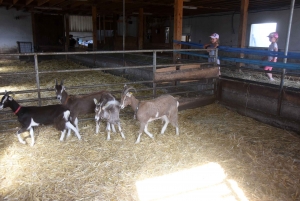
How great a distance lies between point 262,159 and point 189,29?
18127mm

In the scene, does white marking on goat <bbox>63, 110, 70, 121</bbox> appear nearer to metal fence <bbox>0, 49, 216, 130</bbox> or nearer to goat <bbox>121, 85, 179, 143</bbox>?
metal fence <bbox>0, 49, 216, 130</bbox>

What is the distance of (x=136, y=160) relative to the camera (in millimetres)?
4059

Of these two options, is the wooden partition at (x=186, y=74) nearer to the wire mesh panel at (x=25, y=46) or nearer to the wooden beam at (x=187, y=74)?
the wooden beam at (x=187, y=74)

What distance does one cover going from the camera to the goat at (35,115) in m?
4.34

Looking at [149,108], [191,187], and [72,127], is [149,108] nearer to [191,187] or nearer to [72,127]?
[72,127]

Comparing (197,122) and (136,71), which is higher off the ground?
(136,71)

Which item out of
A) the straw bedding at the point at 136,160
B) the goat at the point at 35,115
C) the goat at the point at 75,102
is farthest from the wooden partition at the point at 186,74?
the goat at the point at 35,115

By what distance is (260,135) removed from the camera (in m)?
5.08

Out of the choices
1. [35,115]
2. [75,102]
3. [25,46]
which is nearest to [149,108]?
[75,102]

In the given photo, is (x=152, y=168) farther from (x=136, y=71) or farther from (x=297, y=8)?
(x=297, y=8)

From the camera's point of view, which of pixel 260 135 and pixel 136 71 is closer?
pixel 260 135

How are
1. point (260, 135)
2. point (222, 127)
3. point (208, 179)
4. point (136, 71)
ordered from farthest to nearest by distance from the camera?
point (136, 71), point (222, 127), point (260, 135), point (208, 179)

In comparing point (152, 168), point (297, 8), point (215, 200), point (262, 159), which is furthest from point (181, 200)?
point (297, 8)

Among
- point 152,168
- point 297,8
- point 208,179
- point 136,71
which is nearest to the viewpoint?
point 208,179
